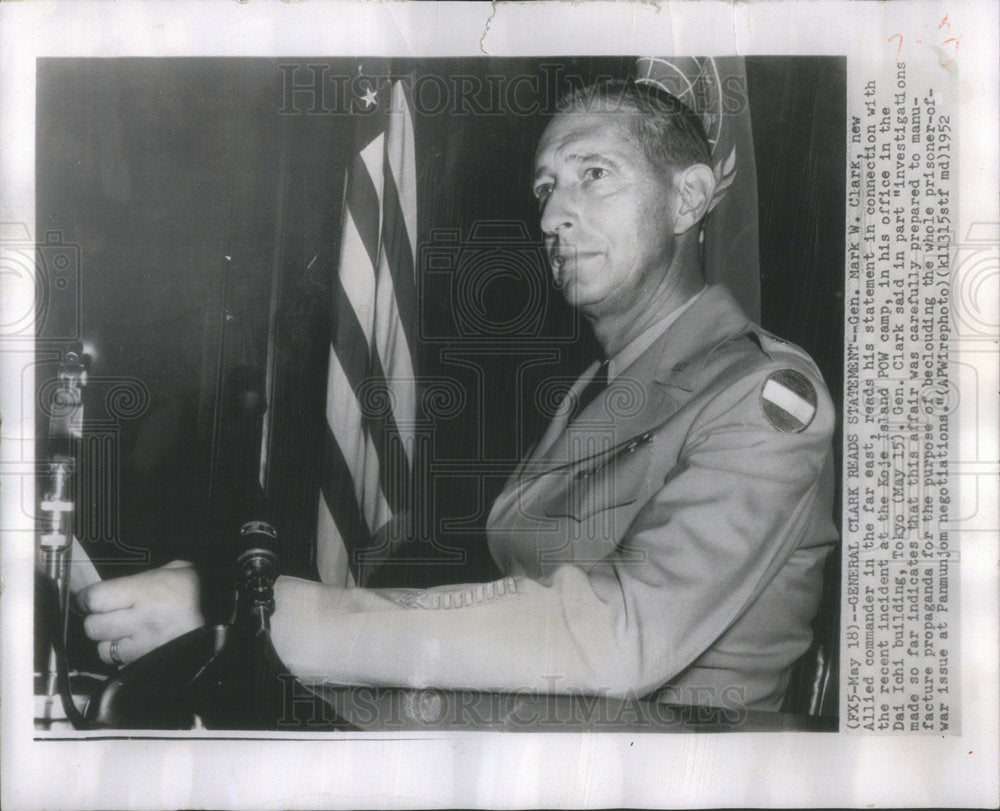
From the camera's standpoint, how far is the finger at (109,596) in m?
1.38

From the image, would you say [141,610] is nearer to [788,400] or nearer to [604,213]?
[604,213]

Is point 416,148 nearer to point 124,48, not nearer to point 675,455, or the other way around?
point 124,48

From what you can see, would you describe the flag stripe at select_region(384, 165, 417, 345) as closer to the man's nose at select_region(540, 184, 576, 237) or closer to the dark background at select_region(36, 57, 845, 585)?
the dark background at select_region(36, 57, 845, 585)

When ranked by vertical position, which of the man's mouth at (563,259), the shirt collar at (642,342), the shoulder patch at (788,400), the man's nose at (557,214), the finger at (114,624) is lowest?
the finger at (114,624)

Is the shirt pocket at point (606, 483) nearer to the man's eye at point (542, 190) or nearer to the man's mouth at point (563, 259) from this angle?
the man's mouth at point (563, 259)

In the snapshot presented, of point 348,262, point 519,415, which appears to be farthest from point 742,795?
point 348,262

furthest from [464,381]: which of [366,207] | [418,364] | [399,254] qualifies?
[366,207]

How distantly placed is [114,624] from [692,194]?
1.25 m

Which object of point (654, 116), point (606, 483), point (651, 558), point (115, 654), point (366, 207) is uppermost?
point (654, 116)

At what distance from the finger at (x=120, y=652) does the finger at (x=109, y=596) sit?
57 mm

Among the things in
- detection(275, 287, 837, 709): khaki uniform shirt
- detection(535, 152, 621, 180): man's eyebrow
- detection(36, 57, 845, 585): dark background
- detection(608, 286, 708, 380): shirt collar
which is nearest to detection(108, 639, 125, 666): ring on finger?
detection(36, 57, 845, 585): dark background

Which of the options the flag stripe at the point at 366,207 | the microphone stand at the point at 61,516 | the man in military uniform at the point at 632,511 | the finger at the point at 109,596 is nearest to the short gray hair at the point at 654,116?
the man in military uniform at the point at 632,511

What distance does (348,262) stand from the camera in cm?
139

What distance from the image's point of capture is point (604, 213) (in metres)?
1.37
